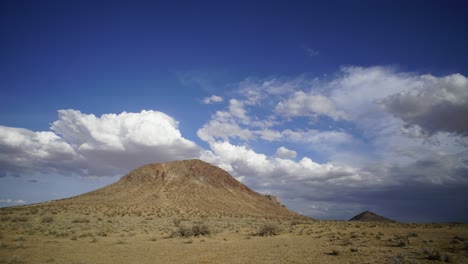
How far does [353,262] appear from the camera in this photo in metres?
14.4

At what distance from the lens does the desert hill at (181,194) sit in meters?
66.8

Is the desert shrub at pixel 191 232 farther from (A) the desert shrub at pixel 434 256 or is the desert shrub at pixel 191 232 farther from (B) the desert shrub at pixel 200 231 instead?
(A) the desert shrub at pixel 434 256

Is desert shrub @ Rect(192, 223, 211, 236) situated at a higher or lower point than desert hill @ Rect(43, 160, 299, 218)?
lower

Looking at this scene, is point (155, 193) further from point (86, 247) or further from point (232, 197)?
point (86, 247)

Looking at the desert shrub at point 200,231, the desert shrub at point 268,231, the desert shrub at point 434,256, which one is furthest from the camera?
the desert shrub at point 268,231

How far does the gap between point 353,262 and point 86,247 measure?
16.0m

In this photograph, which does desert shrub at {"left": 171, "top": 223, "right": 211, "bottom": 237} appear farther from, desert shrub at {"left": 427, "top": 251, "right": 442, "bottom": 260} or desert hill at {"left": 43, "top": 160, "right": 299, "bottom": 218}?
desert hill at {"left": 43, "top": 160, "right": 299, "bottom": 218}

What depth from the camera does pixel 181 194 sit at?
80.7m

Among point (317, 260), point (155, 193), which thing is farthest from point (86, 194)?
point (317, 260)

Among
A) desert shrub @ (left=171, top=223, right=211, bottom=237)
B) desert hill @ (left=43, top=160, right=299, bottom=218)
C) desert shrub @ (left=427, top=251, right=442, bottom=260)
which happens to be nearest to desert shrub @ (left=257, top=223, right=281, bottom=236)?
desert shrub @ (left=171, top=223, right=211, bottom=237)

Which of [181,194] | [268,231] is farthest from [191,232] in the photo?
[181,194]

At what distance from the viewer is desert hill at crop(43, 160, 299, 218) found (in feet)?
219

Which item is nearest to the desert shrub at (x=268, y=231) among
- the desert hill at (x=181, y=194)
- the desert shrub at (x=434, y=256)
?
the desert shrub at (x=434, y=256)

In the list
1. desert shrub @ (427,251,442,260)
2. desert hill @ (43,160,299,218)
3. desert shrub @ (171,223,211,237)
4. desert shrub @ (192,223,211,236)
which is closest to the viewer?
desert shrub @ (427,251,442,260)
